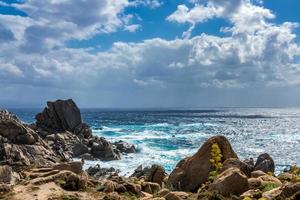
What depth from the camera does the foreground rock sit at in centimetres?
6631

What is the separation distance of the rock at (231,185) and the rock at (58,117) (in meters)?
71.7

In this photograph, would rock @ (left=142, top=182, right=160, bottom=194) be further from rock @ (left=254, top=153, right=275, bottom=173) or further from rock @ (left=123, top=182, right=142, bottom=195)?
rock @ (left=254, top=153, right=275, bottom=173)

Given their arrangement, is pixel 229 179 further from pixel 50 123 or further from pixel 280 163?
pixel 50 123

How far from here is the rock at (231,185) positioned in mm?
17922

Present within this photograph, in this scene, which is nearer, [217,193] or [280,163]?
[217,193]

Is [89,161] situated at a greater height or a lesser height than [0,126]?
lesser

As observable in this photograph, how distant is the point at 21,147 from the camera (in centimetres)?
4697

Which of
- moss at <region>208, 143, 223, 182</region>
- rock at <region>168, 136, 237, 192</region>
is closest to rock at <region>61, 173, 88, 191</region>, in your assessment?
rock at <region>168, 136, 237, 192</region>

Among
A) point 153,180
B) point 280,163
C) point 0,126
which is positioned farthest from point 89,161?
point 153,180

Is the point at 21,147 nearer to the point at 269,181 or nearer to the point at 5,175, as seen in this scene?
the point at 5,175

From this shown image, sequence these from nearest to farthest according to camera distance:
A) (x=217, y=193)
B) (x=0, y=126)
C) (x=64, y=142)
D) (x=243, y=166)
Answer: (x=217, y=193) → (x=243, y=166) → (x=0, y=126) → (x=64, y=142)

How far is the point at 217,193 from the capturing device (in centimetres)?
1752

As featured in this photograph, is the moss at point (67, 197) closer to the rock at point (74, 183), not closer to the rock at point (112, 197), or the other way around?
the rock at point (112, 197)

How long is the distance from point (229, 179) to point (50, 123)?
2940 inches
